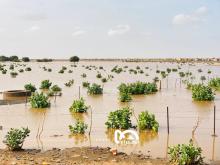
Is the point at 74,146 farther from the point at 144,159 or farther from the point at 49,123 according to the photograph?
the point at 49,123

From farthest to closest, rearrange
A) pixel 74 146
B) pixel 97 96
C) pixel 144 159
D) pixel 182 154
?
pixel 97 96 → pixel 74 146 → pixel 144 159 → pixel 182 154

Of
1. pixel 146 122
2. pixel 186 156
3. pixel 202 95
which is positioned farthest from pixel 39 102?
pixel 186 156

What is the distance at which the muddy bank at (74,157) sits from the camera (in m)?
10.6

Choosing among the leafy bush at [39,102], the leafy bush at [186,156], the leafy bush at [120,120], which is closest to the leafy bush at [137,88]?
the leafy bush at [39,102]

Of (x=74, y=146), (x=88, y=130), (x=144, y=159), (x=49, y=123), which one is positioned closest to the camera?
(x=144, y=159)

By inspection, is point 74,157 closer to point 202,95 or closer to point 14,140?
point 14,140

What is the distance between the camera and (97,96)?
28.1m

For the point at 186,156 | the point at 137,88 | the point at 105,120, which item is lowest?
the point at 186,156

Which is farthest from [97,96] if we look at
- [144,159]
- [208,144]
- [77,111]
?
[144,159]

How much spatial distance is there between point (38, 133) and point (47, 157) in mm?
3677

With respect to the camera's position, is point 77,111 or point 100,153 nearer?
point 100,153

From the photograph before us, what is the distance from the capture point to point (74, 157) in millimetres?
11047

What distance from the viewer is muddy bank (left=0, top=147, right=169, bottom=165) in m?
10.6

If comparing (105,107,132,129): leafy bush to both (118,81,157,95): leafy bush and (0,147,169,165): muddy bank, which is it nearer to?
(0,147,169,165): muddy bank
